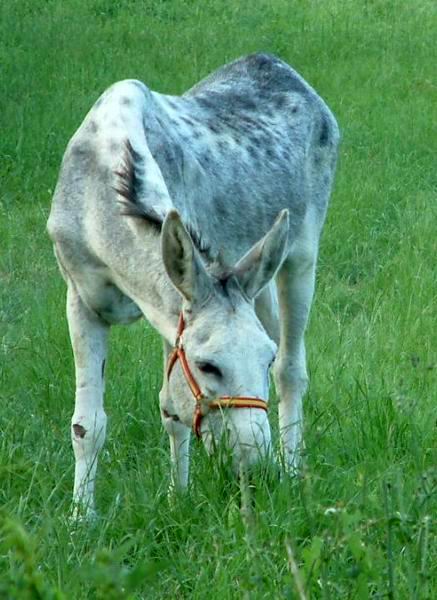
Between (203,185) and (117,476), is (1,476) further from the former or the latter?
(203,185)

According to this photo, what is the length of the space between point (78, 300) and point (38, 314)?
6.07 ft

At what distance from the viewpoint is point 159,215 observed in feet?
14.1

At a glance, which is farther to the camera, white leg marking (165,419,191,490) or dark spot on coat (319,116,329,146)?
dark spot on coat (319,116,329,146)

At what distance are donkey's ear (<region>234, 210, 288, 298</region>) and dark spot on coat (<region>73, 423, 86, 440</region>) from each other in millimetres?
1036

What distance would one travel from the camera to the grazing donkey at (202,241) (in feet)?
12.9

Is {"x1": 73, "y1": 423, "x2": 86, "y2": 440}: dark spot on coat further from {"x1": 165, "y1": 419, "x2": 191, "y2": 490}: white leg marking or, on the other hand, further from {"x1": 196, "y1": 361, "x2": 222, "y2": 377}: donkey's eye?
{"x1": 196, "y1": 361, "x2": 222, "y2": 377}: donkey's eye

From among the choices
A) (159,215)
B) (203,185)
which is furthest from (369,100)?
(159,215)

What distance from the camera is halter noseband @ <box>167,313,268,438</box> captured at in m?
3.85

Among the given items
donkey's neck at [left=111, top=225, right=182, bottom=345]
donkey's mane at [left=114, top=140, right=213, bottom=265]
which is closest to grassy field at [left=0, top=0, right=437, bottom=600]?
donkey's neck at [left=111, top=225, right=182, bottom=345]

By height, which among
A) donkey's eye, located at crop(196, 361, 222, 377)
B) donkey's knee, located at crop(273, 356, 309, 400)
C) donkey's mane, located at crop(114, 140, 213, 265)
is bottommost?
donkey's eye, located at crop(196, 361, 222, 377)

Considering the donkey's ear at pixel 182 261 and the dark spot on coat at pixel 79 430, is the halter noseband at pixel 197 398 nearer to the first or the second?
the donkey's ear at pixel 182 261

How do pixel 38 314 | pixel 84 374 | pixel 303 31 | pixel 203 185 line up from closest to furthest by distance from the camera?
1. pixel 84 374
2. pixel 203 185
3. pixel 38 314
4. pixel 303 31

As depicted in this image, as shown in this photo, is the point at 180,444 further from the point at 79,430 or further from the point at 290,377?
the point at 290,377

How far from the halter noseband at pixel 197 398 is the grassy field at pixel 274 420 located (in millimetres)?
184
